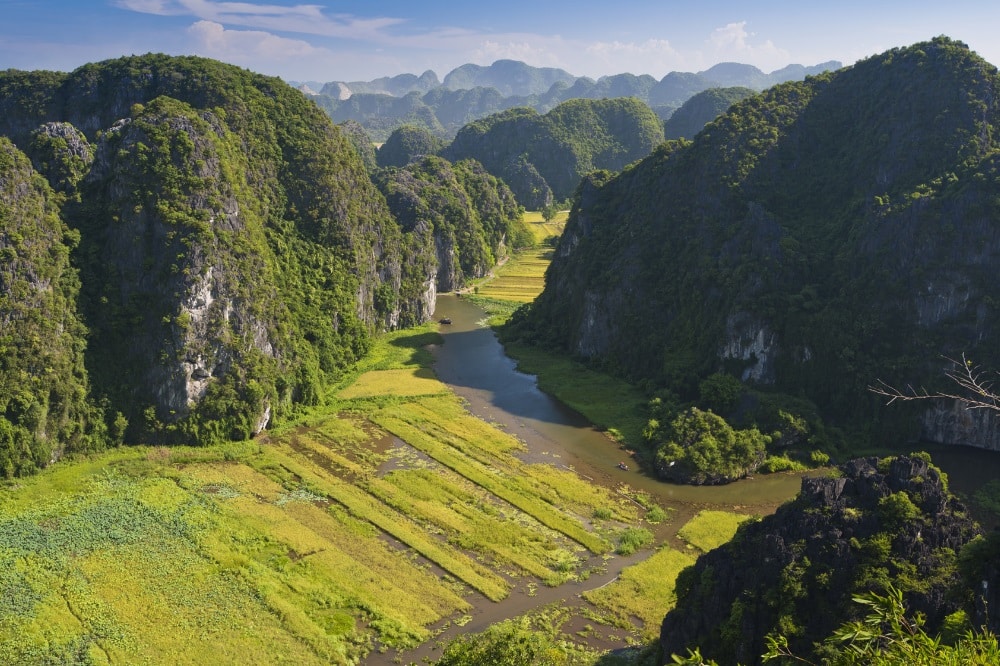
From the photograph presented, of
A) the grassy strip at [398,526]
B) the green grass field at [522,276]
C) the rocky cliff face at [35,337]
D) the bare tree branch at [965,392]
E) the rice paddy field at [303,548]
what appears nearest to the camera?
the bare tree branch at [965,392]

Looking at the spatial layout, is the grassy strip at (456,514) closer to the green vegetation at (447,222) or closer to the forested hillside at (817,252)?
the forested hillside at (817,252)

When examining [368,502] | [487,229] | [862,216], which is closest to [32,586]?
[368,502]

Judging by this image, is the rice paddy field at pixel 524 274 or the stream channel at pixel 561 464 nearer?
the stream channel at pixel 561 464

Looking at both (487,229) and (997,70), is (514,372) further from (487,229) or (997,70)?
(487,229)

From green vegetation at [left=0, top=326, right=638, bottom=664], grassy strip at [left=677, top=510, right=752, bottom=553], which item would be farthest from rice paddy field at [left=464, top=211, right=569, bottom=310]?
grassy strip at [left=677, top=510, right=752, bottom=553]

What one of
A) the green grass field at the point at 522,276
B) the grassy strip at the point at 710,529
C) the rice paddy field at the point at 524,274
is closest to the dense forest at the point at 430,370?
the grassy strip at the point at 710,529

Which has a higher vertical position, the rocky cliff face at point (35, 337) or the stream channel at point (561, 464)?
the rocky cliff face at point (35, 337)

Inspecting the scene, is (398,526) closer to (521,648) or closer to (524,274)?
(521,648)

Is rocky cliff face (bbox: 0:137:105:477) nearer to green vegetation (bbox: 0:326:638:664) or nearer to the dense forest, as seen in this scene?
the dense forest
